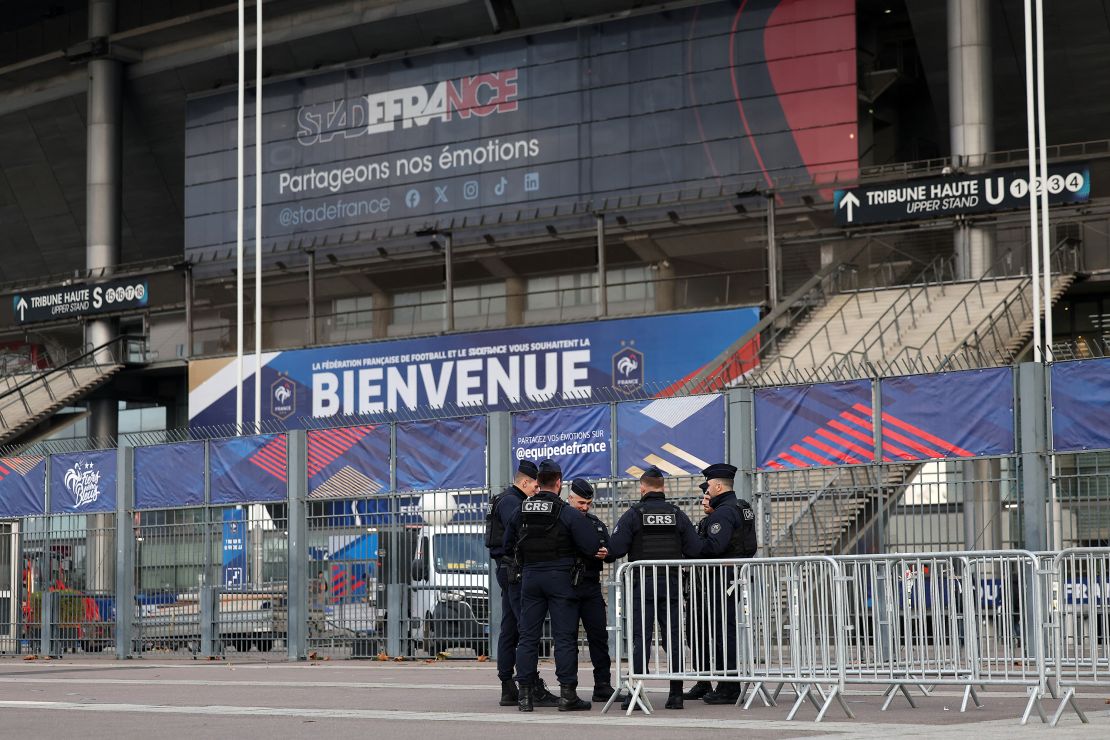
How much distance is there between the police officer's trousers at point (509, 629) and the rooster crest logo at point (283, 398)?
3099 cm

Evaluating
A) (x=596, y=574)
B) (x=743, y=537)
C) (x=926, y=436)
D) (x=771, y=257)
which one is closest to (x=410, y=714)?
(x=596, y=574)

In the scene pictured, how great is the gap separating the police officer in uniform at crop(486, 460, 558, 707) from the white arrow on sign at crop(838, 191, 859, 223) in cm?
2648

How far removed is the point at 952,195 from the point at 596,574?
2704 centimetres

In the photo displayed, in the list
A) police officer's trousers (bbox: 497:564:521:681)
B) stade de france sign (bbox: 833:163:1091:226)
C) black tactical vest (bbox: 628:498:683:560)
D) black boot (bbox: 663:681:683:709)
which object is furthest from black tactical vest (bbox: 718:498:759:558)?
stade de france sign (bbox: 833:163:1091:226)

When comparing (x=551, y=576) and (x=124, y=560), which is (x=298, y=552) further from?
(x=551, y=576)

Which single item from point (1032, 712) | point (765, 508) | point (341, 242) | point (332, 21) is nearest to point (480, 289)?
point (341, 242)

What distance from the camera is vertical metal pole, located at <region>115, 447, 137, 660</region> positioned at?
24.1m

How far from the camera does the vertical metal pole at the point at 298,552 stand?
2216 centimetres

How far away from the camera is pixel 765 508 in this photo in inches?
740

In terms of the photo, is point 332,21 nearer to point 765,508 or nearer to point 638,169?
point 638,169

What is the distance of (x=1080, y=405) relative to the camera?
16609 millimetres

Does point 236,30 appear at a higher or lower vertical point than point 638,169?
higher

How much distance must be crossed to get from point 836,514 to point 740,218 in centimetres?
2240

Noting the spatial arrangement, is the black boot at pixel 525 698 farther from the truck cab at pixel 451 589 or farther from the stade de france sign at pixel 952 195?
the stade de france sign at pixel 952 195
